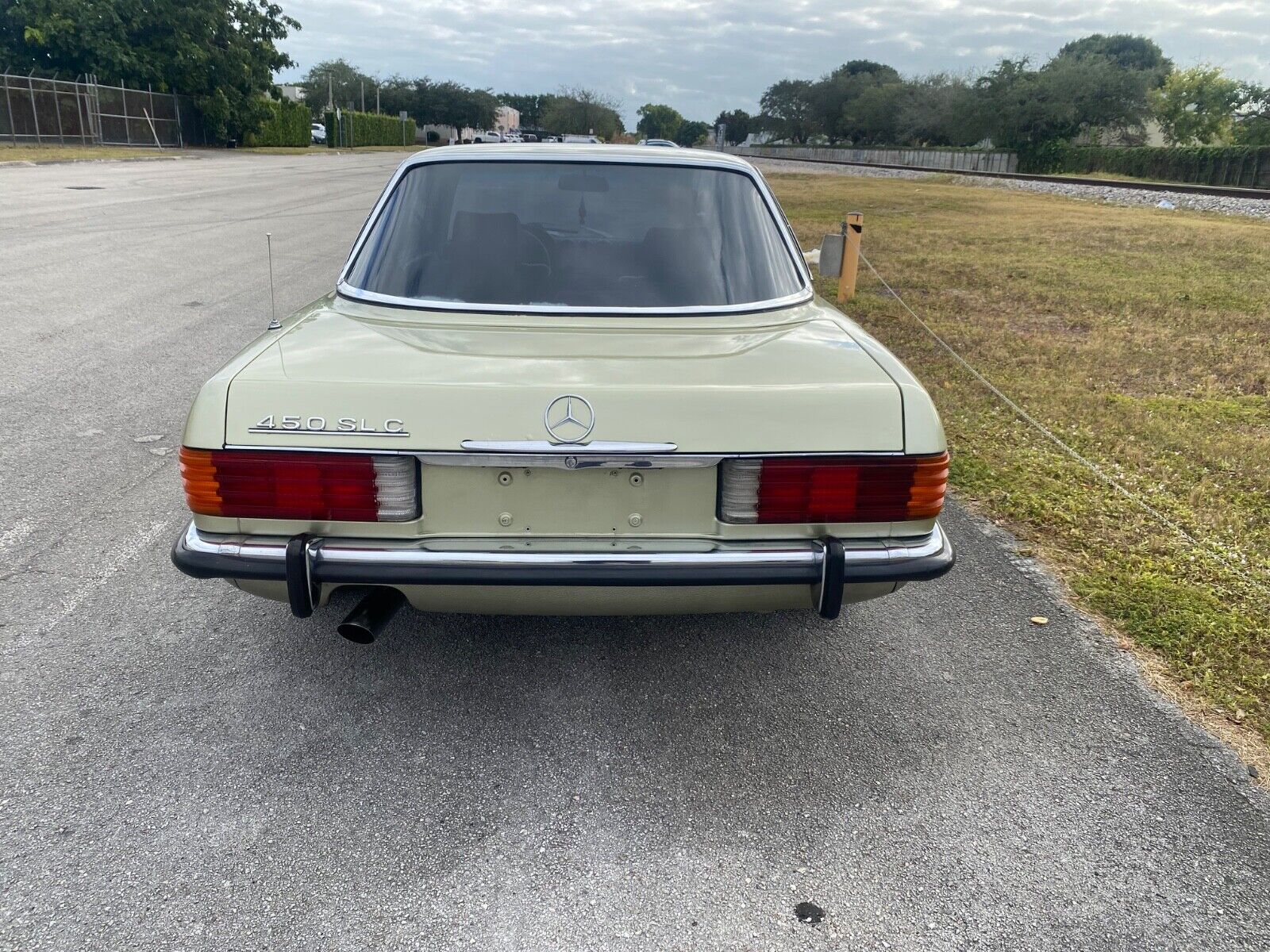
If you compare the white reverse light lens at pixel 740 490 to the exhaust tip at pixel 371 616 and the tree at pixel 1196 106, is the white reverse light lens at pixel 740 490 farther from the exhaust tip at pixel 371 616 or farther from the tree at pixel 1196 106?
the tree at pixel 1196 106

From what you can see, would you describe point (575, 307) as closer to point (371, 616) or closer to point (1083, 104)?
point (371, 616)

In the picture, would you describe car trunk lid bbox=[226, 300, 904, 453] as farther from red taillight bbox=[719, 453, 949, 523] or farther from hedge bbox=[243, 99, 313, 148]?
hedge bbox=[243, 99, 313, 148]

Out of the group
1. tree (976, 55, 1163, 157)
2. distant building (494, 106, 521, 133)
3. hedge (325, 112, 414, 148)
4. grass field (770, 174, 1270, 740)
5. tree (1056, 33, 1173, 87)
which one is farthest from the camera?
distant building (494, 106, 521, 133)

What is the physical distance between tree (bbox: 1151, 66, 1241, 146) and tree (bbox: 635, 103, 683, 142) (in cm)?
8083

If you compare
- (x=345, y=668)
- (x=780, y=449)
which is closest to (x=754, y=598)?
(x=780, y=449)

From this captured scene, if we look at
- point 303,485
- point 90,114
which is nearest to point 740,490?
point 303,485

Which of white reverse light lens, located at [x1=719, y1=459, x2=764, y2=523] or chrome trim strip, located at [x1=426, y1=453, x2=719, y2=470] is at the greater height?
chrome trim strip, located at [x1=426, y1=453, x2=719, y2=470]

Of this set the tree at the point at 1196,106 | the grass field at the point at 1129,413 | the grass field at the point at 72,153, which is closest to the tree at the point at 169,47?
the grass field at the point at 72,153

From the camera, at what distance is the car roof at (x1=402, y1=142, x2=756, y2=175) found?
358cm

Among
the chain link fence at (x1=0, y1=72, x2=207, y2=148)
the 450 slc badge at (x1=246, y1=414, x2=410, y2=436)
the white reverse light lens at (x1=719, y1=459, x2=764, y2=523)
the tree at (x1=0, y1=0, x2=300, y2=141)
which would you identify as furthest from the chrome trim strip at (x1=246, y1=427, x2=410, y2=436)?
the tree at (x1=0, y1=0, x2=300, y2=141)

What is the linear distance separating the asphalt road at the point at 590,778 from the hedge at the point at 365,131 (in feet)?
229

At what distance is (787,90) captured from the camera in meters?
136

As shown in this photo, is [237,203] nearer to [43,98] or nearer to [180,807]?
[180,807]

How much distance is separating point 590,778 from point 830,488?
1.03 meters
